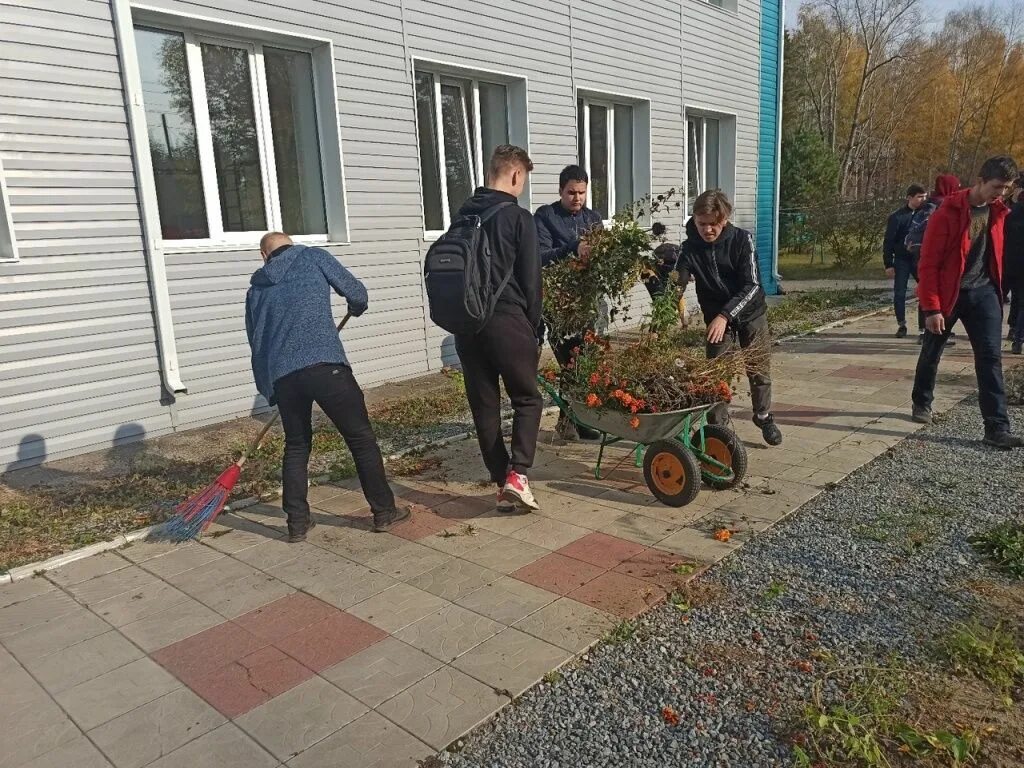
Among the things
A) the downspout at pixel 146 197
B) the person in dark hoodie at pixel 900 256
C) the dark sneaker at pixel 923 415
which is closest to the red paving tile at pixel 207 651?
the downspout at pixel 146 197

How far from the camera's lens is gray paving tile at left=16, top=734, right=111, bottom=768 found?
2547 millimetres

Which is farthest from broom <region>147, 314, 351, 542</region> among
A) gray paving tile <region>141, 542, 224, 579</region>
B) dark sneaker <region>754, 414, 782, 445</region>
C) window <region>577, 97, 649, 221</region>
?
window <region>577, 97, 649, 221</region>

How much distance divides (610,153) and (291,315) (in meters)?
8.67

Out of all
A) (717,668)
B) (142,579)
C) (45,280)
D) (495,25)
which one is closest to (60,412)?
(45,280)

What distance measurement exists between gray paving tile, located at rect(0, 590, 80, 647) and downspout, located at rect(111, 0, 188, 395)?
2.89 meters

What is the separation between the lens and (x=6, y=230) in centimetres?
550

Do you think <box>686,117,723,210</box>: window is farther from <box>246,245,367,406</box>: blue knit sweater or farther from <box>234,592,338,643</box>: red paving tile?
<box>234,592,338,643</box>: red paving tile

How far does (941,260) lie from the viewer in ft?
18.3

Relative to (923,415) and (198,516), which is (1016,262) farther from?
(198,516)

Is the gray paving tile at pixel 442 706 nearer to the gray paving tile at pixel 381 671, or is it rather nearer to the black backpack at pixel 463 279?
the gray paving tile at pixel 381 671

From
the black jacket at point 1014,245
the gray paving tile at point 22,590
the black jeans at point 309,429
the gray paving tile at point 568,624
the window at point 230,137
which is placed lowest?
the gray paving tile at point 568,624

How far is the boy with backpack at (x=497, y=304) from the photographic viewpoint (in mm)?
4066

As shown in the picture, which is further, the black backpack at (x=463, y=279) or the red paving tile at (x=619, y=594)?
the black backpack at (x=463, y=279)

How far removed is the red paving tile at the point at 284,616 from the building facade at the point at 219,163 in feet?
10.9
